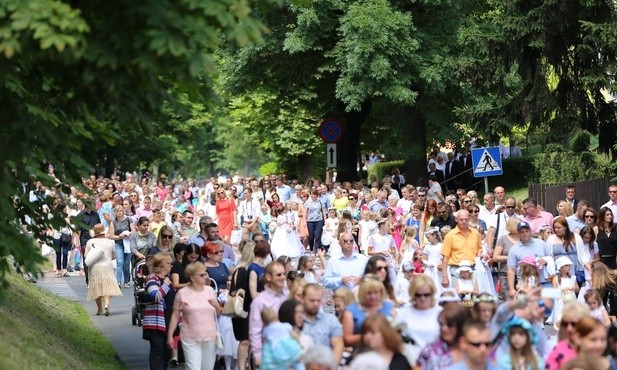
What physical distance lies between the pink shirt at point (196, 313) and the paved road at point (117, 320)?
143cm

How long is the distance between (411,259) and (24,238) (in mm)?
10268

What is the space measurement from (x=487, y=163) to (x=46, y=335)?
14.7m

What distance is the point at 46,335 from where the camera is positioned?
1834 centimetres

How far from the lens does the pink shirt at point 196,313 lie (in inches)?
623

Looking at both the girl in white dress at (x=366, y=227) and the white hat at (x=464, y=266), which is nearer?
the white hat at (x=464, y=266)

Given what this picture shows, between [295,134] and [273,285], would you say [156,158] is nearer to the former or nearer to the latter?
[295,134]

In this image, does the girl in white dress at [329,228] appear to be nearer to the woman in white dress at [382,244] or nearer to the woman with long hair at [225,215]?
the woman with long hair at [225,215]

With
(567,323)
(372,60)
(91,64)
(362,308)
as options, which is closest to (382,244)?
(362,308)

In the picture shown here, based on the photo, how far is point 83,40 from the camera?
10547 millimetres

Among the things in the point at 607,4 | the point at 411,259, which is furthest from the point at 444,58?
the point at 411,259

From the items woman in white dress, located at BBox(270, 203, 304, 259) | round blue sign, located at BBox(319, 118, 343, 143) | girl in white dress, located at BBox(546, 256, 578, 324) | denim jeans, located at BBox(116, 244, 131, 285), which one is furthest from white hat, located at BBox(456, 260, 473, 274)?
round blue sign, located at BBox(319, 118, 343, 143)

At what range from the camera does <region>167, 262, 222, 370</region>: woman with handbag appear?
15812 mm

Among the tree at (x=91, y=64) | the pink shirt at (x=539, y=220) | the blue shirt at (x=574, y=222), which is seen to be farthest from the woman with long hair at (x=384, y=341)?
the pink shirt at (x=539, y=220)

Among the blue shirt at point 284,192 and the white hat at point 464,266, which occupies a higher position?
the blue shirt at point 284,192
